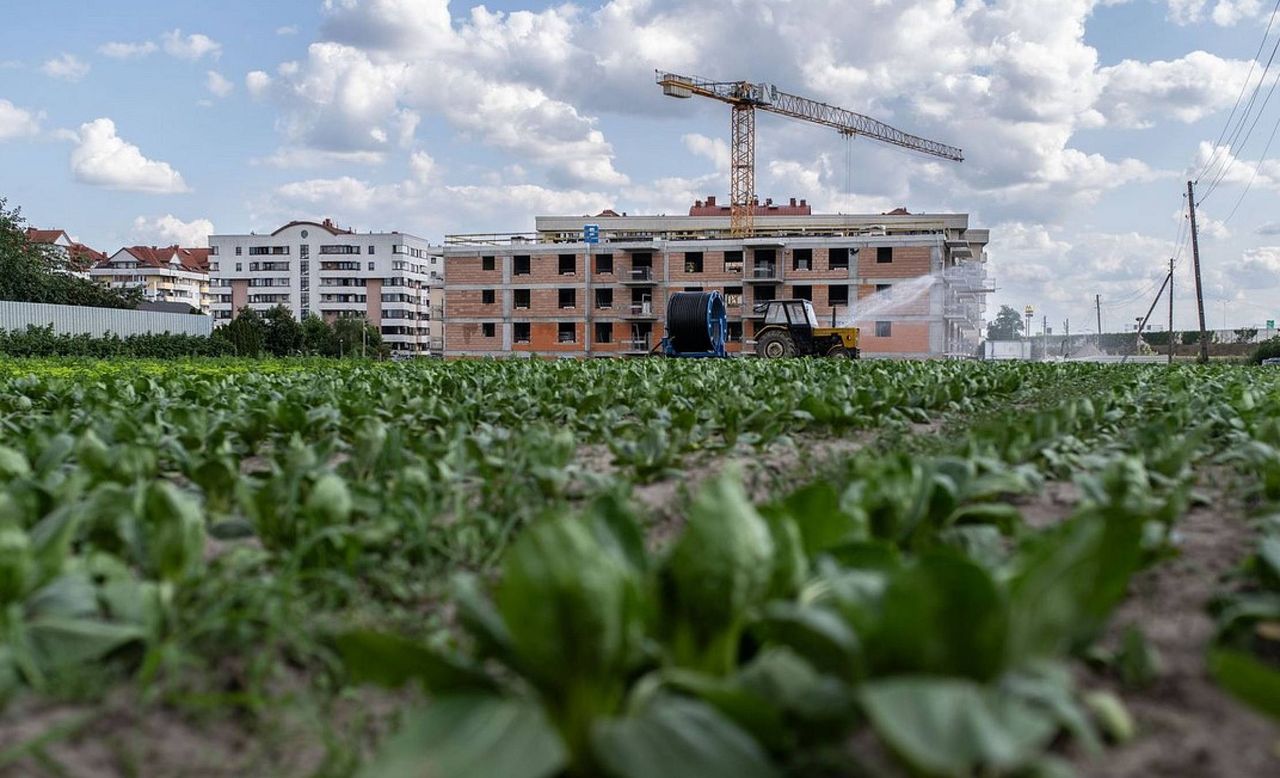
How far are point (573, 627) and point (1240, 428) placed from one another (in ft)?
15.9

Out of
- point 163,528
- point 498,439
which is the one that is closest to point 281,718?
point 163,528

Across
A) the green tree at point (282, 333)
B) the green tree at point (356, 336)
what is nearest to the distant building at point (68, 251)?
the green tree at point (282, 333)

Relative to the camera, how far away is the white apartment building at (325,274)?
128375 millimetres

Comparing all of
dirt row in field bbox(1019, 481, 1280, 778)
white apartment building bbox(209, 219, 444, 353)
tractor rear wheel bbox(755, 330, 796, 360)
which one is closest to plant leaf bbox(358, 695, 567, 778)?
dirt row in field bbox(1019, 481, 1280, 778)

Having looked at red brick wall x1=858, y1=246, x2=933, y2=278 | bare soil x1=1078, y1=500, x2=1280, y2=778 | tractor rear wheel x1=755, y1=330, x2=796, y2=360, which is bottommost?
bare soil x1=1078, y1=500, x2=1280, y2=778

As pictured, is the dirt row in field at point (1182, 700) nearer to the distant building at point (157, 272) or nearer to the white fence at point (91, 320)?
the white fence at point (91, 320)

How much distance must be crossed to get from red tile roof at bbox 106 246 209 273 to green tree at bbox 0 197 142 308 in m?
79.5

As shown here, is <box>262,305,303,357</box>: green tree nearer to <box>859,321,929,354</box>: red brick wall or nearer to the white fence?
the white fence

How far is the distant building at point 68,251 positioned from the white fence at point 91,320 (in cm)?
2779

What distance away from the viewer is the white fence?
35719mm

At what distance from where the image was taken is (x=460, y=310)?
6625 centimetres

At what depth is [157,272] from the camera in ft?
457

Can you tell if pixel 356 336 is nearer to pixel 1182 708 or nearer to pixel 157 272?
pixel 157 272

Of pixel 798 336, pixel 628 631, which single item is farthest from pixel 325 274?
pixel 628 631
